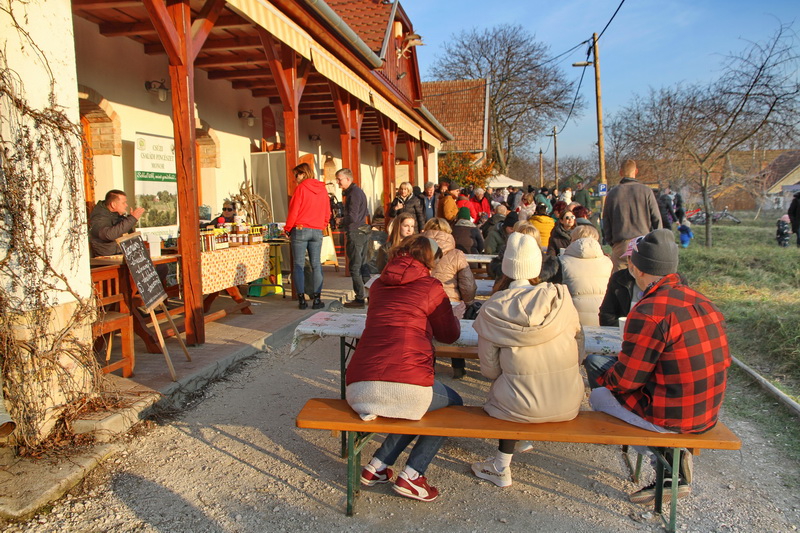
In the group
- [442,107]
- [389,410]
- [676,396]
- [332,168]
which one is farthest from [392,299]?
[442,107]

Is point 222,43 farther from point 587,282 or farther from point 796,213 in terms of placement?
point 796,213

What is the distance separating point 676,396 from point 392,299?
53.3 inches

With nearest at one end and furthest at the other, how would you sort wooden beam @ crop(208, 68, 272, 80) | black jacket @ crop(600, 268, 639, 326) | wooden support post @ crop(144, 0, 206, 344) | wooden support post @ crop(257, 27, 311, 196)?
black jacket @ crop(600, 268, 639, 326), wooden support post @ crop(144, 0, 206, 344), wooden support post @ crop(257, 27, 311, 196), wooden beam @ crop(208, 68, 272, 80)

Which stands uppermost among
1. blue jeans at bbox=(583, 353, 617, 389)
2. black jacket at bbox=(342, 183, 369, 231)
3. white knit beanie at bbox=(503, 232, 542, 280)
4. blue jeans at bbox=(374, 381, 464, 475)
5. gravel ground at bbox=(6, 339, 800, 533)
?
black jacket at bbox=(342, 183, 369, 231)

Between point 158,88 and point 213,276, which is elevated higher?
point 158,88

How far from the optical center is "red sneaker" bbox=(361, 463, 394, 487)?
10.1ft

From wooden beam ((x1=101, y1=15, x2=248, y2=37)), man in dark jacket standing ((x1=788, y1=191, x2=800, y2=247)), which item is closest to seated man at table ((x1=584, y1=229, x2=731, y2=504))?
wooden beam ((x1=101, y1=15, x2=248, y2=37))

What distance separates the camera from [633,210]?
6.45 metres

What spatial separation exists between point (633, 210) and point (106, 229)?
17.1 feet

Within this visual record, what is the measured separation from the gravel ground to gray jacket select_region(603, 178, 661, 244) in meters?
2.79

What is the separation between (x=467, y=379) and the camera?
4.94 metres

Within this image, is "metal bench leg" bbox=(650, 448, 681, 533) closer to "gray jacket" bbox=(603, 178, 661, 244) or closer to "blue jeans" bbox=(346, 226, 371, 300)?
"gray jacket" bbox=(603, 178, 661, 244)

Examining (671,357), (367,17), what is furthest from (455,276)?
(367,17)

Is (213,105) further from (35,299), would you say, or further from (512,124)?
(512,124)
